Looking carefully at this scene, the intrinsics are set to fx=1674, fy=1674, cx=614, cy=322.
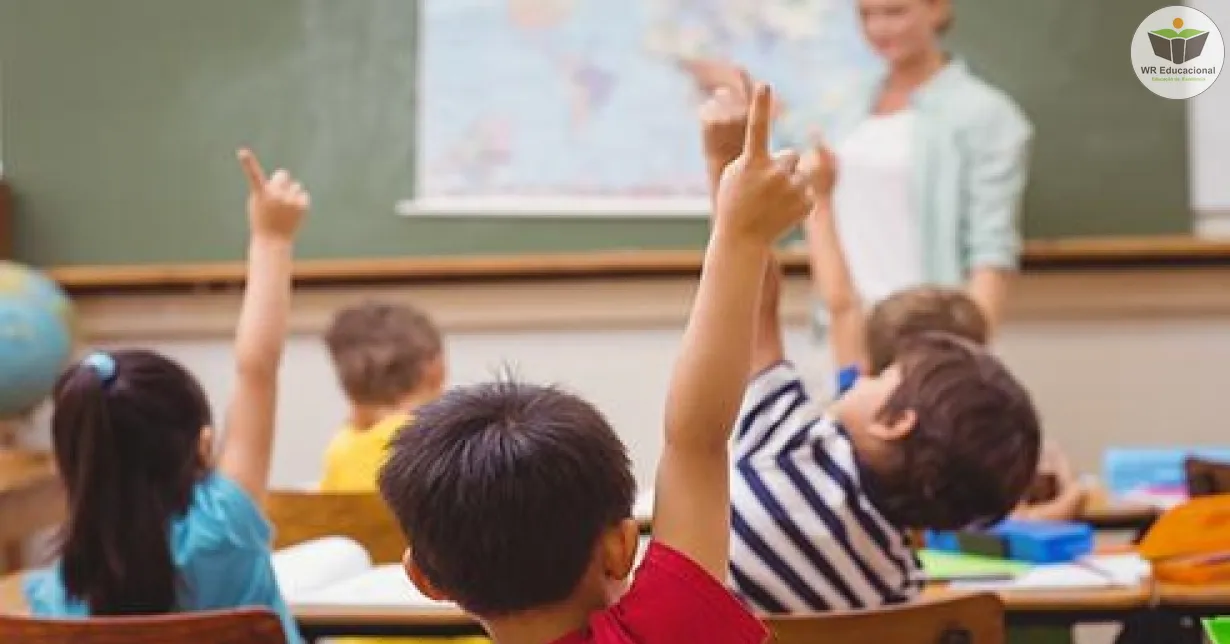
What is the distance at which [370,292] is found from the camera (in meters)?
4.71

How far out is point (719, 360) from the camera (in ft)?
4.11

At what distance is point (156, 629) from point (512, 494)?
69cm

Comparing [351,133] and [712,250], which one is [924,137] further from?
[712,250]

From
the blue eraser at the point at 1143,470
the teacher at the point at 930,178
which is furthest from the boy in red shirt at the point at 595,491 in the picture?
the teacher at the point at 930,178

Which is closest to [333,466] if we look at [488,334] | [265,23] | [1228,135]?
[488,334]

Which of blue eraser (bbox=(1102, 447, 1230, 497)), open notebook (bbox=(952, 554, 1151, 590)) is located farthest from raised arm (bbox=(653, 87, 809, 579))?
blue eraser (bbox=(1102, 447, 1230, 497))

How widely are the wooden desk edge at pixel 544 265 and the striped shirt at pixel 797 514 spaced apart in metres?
2.54

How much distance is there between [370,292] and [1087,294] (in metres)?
1.96

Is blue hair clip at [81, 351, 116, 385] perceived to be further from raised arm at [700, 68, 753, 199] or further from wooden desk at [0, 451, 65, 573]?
wooden desk at [0, 451, 65, 573]

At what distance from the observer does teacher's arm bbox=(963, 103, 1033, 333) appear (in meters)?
4.11

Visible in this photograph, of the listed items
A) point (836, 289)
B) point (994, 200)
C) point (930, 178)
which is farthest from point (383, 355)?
point (994, 200)

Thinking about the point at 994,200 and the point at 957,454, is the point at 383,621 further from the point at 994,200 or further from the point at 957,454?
the point at 994,200

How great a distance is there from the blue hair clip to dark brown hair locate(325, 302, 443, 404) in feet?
4.45

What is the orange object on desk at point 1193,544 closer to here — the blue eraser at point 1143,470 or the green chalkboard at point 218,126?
the blue eraser at point 1143,470
